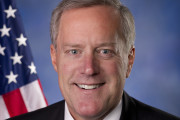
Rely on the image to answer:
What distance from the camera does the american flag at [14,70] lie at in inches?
155

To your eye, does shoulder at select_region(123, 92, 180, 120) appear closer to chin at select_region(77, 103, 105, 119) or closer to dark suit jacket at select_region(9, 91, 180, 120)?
dark suit jacket at select_region(9, 91, 180, 120)

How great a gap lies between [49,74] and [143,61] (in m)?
1.67


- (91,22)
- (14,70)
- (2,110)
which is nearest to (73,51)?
(91,22)

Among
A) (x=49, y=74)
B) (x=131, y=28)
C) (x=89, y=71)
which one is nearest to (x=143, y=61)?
(x=49, y=74)

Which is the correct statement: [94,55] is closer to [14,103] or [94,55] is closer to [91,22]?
[91,22]

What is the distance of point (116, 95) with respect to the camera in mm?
2500

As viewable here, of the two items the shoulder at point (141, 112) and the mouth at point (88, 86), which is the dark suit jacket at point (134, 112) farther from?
the mouth at point (88, 86)

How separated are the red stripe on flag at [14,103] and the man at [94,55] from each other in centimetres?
157

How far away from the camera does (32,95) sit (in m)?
4.07

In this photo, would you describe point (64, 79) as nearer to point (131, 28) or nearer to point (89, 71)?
point (89, 71)

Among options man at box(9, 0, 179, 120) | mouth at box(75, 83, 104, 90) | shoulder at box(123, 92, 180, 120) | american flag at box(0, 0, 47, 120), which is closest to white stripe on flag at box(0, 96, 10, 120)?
american flag at box(0, 0, 47, 120)

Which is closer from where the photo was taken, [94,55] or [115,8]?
[94,55]

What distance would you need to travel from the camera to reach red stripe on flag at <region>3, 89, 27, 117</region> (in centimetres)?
Answer: 393

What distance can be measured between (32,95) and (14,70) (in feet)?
1.39
